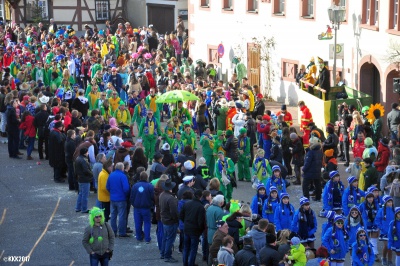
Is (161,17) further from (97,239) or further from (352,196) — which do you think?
(97,239)

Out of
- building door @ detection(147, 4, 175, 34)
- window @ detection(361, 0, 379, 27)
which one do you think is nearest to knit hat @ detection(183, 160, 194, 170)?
window @ detection(361, 0, 379, 27)

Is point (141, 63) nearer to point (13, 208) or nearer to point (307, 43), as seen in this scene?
point (307, 43)

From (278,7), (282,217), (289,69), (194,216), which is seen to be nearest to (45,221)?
(194,216)

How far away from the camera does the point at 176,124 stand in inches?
1084

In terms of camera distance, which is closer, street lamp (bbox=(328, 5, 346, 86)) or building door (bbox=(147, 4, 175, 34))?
street lamp (bbox=(328, 5, 346, 86))

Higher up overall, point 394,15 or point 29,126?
point 394,15

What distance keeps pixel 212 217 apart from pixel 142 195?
248 cm

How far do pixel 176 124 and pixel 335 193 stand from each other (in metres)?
6.58

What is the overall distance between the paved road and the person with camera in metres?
1.97

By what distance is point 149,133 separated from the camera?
28.2m

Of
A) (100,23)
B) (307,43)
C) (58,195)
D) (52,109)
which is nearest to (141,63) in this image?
(307,43)

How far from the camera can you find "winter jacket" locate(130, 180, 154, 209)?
21328 mm

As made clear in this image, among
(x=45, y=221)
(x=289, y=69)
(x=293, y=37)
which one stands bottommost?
(x=45, y=221)

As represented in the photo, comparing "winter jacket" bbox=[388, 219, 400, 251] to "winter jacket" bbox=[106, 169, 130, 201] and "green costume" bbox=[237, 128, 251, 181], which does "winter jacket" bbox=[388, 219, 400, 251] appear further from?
"green costume" bbox=[237, 128, 251, 181]
